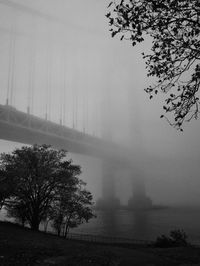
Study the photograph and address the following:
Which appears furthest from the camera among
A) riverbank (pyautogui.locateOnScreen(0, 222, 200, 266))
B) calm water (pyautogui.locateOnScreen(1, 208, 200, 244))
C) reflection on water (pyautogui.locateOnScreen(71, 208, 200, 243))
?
reflection on water (pyautogui.locateOnScreen(71, 208, 200, 243))

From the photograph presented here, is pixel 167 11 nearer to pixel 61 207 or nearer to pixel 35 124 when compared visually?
pixel 61 207

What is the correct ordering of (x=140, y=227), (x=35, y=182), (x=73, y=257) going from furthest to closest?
(x=140, y=227) → (x=35, y=182) → (x=73, y=257)

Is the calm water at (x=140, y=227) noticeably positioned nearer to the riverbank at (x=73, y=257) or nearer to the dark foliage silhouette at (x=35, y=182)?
the dark foliage silhouette at (x=35, y=182)

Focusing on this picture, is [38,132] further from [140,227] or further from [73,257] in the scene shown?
[73,257]

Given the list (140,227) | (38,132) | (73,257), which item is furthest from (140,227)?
(73,257)

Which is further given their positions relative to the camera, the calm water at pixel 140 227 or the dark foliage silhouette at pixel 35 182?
the calm water at pixel 140 227

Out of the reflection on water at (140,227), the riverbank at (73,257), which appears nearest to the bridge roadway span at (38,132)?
the reflection on water at (140,227)

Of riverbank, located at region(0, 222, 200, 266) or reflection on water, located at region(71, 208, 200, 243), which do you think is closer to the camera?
riverbank, located at region(0, 222, 200, 266)

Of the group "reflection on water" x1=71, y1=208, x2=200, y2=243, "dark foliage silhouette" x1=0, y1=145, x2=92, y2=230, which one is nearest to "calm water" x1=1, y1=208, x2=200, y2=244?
"reflection on water" x1=71, y1=208, x2=200, y2=243

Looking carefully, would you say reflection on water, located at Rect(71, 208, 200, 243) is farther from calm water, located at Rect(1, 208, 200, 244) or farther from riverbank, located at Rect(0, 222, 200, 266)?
riverbank, located at Rect(0, 222, 200, 266)

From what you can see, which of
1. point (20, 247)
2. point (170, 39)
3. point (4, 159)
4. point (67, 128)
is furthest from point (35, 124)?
point (170, 39)

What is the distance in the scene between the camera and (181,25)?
9430mm

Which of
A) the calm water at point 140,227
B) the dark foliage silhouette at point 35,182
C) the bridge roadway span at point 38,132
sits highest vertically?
the bridge roadway span at point 38,132

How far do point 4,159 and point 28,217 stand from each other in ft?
27.2
